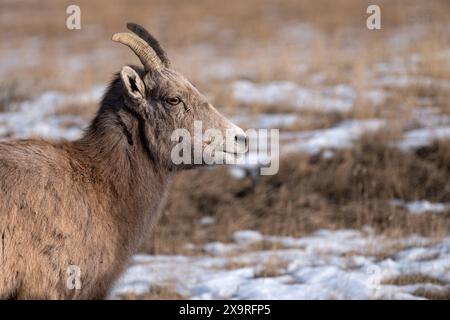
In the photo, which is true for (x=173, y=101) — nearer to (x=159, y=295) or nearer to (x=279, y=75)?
(x=159, y=295)

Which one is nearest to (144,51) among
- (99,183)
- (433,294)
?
(99,183)

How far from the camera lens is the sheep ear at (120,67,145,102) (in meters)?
5.77

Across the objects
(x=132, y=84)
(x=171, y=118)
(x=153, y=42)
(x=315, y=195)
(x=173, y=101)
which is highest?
(x=153, y=42)

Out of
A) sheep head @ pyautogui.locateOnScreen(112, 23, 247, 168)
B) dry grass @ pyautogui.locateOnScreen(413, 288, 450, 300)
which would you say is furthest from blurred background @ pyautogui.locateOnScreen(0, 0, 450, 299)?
sheep head @ pyautogui.locateOnScreen(112, 23, 247, 168)

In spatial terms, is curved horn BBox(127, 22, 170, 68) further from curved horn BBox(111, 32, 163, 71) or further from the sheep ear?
the sheep ear

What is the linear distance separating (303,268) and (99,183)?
10.3 ft

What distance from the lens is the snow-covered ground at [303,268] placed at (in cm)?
733

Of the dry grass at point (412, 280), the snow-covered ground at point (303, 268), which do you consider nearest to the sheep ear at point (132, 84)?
the snow-covered ground at point (303, 268)

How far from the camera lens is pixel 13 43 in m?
23.4

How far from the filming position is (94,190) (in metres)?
5.63

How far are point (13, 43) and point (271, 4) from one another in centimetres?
1015

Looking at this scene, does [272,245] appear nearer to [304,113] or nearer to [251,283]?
[251,283]

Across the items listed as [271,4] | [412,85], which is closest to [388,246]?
[412,85]

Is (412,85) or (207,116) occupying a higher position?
(412,85)
